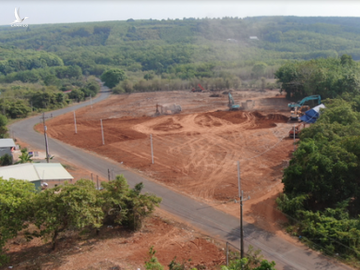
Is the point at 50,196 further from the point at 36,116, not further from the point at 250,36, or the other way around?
the point at 250,36

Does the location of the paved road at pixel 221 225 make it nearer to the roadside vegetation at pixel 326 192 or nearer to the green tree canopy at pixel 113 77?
the roadside vegetation at pixel 326 192

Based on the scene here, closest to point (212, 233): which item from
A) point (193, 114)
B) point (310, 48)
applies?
point (193, 114)

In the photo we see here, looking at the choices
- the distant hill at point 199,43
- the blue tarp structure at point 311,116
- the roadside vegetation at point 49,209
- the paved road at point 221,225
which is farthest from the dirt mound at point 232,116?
the distant hill at point 199,43

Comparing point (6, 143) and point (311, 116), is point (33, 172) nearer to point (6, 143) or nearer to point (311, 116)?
point (6, 143)

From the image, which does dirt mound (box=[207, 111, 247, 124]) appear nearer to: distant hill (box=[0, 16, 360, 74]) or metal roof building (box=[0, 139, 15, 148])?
metal roof building (box=[0, 139, 15, 148])

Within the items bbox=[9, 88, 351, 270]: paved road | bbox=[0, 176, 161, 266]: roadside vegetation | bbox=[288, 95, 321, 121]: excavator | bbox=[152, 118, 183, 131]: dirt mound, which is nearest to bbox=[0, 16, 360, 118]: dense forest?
bbox=[152, 118, 183, 131]: dirt mound

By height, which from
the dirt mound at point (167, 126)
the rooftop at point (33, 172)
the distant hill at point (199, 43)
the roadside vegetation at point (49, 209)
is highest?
the distant hill at point (199, 43)

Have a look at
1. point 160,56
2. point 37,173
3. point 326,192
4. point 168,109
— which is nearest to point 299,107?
point 168,109
